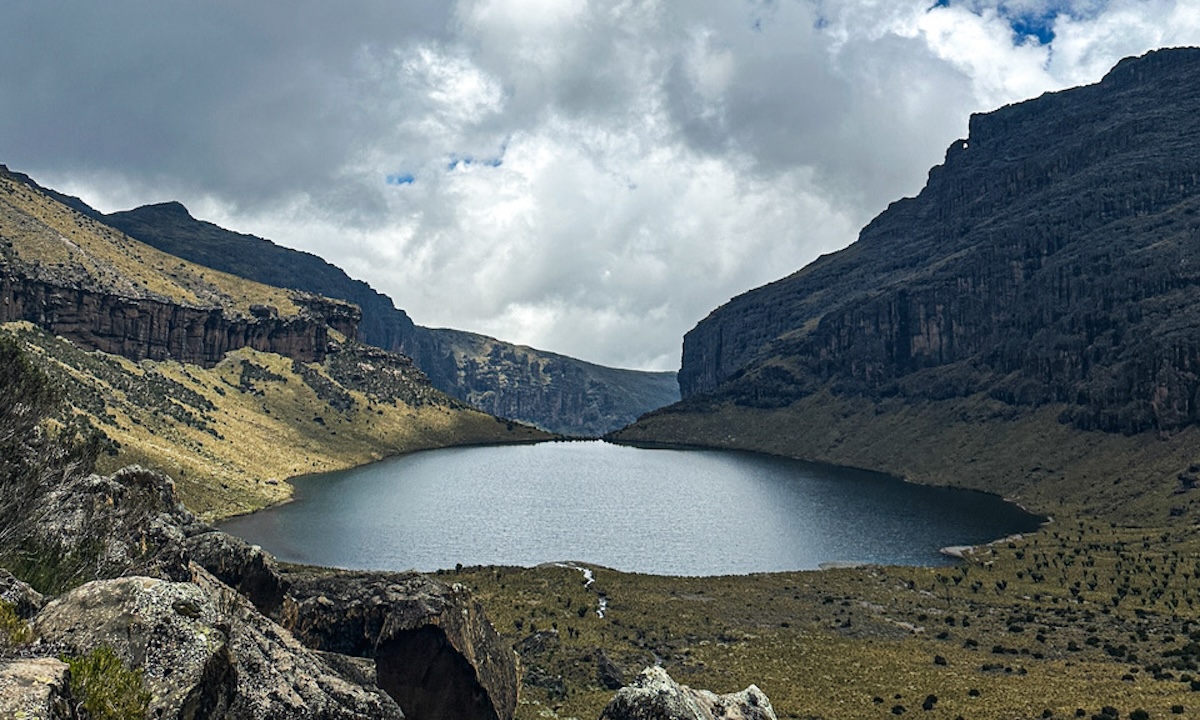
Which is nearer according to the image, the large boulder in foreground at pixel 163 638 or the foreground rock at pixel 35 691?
the foreground rock at pixel 35 691

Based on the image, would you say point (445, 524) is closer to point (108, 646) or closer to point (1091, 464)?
point (108, 646)

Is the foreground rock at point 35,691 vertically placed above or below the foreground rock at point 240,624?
above

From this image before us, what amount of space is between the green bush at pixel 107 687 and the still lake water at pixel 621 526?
99.1 meters

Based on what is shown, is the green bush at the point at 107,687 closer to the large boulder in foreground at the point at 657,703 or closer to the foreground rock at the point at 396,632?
the large boulder in foreground at the point at 657,703

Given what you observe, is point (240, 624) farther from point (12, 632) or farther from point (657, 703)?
point (657, 703)

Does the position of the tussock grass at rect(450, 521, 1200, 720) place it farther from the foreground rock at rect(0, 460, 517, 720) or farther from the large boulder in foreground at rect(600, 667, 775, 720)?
the large boulder in foreground at rect(600, 667, 775, 720)

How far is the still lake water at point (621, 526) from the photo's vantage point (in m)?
115

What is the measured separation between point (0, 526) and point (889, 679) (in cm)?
5312

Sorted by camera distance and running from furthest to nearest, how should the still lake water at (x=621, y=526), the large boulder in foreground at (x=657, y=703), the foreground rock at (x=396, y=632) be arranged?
the still lake water at (x=621, y=526)
the foreground rock at (x=396, y=632)
the large boulder in foreground at (x=657, y=703)

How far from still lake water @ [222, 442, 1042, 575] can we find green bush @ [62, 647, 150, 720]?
99.1 meters

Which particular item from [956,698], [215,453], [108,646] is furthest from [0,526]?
[215,453]

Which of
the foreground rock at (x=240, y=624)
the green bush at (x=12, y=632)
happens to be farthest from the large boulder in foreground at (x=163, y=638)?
the green bush at (x=12, y=632)

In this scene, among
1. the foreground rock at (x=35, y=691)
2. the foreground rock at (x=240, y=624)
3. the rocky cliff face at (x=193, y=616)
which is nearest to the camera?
the foreground rock at (x=35, y=691)

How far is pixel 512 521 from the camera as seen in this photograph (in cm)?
14512
